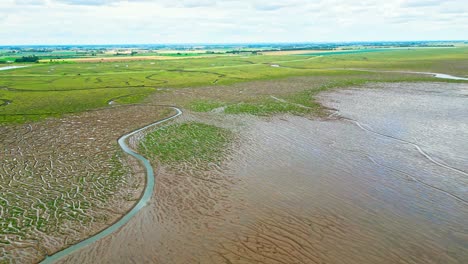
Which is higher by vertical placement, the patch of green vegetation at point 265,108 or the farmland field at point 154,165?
the patch of green vegetation at point 265,108

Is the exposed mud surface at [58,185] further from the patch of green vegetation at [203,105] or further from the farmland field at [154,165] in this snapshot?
the patch of green vegetation at [203,105]

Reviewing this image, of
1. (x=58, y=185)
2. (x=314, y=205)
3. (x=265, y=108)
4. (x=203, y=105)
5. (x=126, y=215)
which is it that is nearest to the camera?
(x=126, y=215)

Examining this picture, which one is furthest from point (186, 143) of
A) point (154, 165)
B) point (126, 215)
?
point (126, 215)

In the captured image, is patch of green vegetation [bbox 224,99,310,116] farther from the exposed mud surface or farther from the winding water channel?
the winding water channel

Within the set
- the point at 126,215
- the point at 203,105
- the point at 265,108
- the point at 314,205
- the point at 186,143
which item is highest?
the point at 265,108

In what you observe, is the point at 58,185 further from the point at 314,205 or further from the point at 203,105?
the point at 203,105

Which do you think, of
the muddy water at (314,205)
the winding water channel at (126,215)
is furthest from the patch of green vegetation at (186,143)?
the muddy water at (314,205)

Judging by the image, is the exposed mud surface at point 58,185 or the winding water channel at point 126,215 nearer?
the winding water channel at point 126,215
